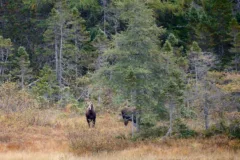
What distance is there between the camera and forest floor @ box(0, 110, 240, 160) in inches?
539

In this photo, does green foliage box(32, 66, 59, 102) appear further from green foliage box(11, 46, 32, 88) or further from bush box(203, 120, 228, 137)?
bush box(203, 120, 228, 137)

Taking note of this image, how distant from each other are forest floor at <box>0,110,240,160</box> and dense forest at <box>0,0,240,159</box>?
1100 mm

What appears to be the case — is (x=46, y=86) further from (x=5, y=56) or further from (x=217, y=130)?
(x=217, y=130)

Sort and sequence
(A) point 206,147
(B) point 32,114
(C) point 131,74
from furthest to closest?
(B) point 32,114 → (C) point 131,74 → (A) point 206,147

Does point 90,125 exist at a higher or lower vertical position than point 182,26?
lower

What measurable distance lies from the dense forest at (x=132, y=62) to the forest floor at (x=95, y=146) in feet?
3.61

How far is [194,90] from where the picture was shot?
17609 mm

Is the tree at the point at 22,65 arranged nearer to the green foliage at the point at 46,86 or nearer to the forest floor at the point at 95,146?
the green foliage at the point at 46,86

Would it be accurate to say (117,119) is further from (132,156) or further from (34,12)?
(34,12)

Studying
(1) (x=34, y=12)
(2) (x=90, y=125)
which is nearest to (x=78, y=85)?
(1) (x=34, y=12)

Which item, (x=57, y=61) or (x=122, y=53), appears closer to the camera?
(x=122, y=53)

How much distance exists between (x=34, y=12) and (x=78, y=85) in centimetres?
1175

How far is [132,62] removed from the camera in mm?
18172

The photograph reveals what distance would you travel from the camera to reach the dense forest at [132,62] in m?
17.1
